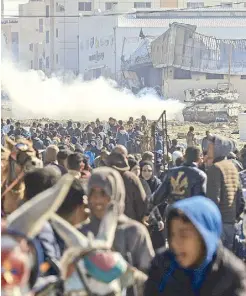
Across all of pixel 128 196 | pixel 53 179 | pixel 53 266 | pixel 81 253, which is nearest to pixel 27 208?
pixel 81 253

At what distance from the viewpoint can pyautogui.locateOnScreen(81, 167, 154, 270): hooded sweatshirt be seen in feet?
17.6

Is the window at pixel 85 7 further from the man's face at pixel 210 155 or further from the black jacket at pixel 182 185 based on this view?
the black jacket at pixel 182 185

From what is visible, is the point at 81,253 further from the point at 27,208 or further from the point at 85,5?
the point at 85,5

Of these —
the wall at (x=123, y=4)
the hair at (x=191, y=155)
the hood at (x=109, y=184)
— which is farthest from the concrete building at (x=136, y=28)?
the hood at (x=109, y=184)

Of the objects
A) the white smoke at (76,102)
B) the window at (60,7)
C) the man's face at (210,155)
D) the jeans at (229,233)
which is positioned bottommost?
the white smoke at (76,102)

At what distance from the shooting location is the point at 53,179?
5.87 meters

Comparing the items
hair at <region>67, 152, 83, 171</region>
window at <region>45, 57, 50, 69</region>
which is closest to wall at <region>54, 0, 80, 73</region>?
window at <region>45, 57, 50, 69</region>

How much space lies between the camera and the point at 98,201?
5.46m

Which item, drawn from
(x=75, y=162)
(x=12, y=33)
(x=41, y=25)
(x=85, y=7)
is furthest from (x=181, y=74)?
(x=75, y=162)

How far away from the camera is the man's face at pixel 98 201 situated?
543cm

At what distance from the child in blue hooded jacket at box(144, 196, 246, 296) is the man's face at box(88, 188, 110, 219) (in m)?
1.20

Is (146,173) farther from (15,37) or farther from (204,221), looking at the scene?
(15,37)

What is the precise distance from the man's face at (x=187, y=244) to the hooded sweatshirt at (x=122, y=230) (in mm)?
1184

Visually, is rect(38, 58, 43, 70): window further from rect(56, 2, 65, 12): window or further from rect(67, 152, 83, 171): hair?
rect(67, 152, 83, 171): hair
